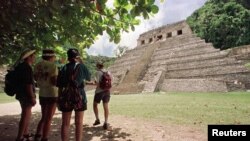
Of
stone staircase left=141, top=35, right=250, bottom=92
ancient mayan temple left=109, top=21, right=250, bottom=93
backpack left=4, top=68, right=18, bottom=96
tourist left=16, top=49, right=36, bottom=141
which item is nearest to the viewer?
tourist left=16, top=49, right=36, bottom=141

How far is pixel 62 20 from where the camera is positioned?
7.18 m

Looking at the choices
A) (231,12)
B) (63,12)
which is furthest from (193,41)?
(63,12)

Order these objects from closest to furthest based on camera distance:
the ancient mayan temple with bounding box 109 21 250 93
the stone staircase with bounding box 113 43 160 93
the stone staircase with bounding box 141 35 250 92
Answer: the stone staircase with bounding box 141 35 250 92, the ancient mayan temple with bounding box 109 21 250 93, the stone staircase with bounding box 113 43 160 93

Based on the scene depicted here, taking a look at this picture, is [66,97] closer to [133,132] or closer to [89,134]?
[89,134]

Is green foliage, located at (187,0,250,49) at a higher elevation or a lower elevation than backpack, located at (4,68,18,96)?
higher

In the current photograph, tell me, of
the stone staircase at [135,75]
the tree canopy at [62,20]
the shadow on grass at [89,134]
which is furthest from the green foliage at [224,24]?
the shadow on grass at [89,134]

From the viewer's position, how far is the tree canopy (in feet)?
19.4

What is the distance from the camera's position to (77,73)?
17.1 feet

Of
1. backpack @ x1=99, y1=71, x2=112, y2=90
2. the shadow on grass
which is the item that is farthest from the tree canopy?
the shadow on grass

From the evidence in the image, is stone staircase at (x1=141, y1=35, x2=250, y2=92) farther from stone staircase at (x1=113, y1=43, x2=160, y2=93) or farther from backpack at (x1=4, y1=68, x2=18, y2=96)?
backpack at (x1=4, y1=68, x2=18, y2=96)

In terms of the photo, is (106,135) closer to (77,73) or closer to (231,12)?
(77,73)

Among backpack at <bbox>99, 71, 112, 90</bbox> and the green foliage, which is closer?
backpack at <bbox>99, 71, 112, 90</bbox>

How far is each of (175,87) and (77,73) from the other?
20.5 metres

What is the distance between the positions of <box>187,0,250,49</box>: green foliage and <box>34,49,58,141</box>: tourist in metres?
31.0
